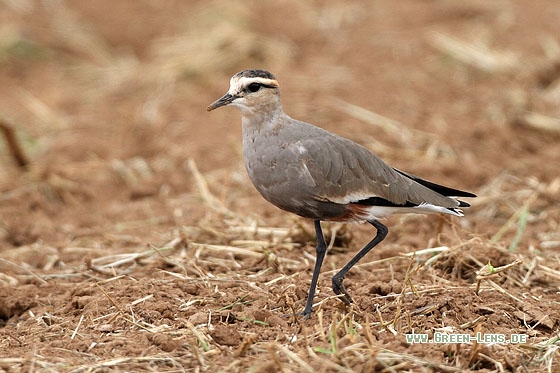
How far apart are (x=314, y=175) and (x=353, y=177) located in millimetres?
332

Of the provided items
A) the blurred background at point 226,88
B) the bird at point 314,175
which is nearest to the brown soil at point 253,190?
A: the blurred background at point 226,88

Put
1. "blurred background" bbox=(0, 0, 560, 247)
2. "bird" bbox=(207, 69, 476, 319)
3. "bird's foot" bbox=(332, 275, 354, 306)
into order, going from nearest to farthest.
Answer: "bird" bbox=(207, 69, 476, 319)
"bird's foot" bbox=(332, 275, 354, 306)
"blurred background" bbox=(0, 0, 560, 247)

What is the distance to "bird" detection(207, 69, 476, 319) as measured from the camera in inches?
210

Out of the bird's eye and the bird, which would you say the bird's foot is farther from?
the bird's eye

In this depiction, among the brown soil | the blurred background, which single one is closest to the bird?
the brown soil

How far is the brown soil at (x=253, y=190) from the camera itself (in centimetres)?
503

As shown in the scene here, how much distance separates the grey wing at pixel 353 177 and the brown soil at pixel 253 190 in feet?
2.06

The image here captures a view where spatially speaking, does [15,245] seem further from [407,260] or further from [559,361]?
[559,361]

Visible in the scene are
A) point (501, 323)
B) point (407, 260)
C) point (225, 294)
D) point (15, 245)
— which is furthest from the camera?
point (15, 245)

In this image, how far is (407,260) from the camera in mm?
6531

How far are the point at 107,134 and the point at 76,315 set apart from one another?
18.7 ft

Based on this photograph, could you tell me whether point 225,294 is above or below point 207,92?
below

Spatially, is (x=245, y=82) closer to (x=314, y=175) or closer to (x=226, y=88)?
(x=314, y=175)

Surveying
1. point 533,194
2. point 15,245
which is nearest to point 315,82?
point 533,194
